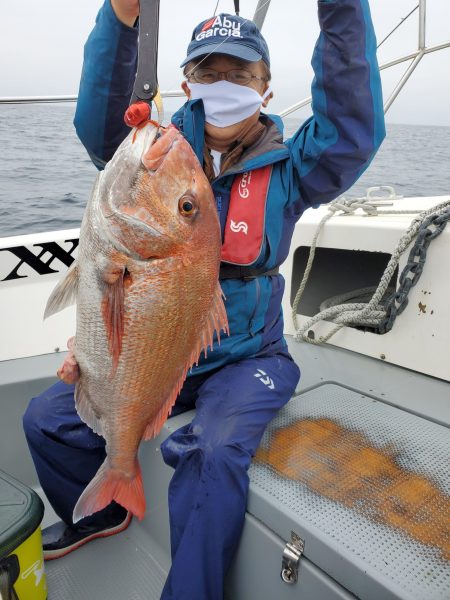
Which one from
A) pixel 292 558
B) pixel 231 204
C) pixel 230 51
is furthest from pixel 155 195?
pixel 292 558

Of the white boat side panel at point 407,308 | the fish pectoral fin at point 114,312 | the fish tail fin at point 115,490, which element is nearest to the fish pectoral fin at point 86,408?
the fish tail fin at point 115,490

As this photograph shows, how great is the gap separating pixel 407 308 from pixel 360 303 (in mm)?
387

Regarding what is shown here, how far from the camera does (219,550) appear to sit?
191 cm

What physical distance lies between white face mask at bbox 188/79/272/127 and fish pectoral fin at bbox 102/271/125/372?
973mm

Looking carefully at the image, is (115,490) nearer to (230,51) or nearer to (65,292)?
(65,292)

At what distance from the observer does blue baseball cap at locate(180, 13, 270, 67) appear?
85.4 inches

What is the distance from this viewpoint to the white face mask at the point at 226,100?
88.5 inches

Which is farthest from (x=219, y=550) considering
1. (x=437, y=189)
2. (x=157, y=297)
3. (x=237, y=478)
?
(x=437, y=189)

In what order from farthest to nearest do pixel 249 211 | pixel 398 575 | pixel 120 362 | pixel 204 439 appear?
pixel 249 211 → pixel 204 439 → pixel 120 362 → pixel 398 575

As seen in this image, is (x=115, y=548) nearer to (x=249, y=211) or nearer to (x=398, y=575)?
(x=398, y=575)

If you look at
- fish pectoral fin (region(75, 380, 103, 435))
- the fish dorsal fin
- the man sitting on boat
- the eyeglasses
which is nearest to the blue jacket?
the man sitting on boat

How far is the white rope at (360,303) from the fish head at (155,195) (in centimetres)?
175

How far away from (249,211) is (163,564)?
1.78 m

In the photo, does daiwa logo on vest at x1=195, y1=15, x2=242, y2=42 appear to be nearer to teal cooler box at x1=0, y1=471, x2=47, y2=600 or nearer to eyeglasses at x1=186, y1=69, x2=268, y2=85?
eyeglasses at x1=186, y1=69, x2=268, y2=85
